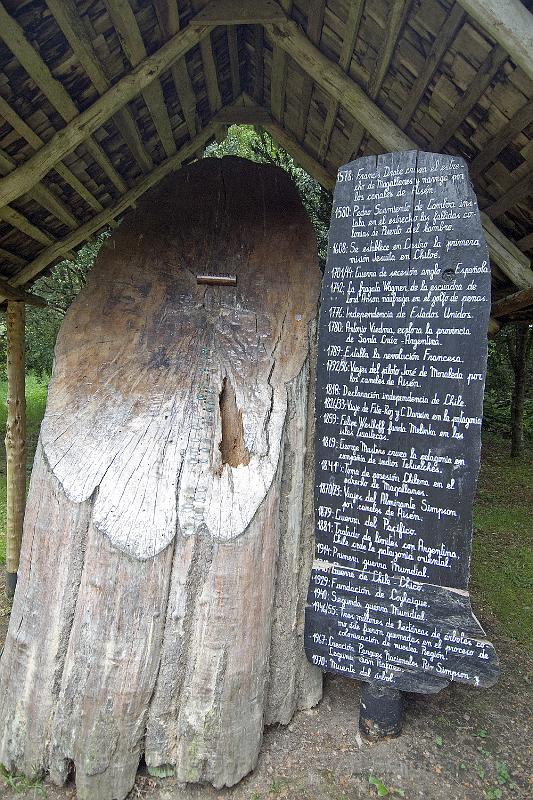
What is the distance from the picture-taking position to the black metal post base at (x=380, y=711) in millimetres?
2779

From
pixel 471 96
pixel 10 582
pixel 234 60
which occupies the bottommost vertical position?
pixel 10 582

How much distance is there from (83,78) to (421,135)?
2249 millimetres

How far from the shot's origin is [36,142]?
3.55 m

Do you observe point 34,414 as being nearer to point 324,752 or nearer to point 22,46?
point 22,46

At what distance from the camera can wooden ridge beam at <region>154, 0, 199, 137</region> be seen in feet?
10.5

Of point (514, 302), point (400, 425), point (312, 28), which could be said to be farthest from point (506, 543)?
point (312, 28)

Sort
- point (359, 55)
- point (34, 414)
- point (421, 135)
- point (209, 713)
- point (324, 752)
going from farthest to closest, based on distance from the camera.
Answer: point (34, 414) < point (421, 135) < point (359, 55) < point (324, 752) < point (209, 713)

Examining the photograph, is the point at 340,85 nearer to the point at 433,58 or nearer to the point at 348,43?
the point at 348,43

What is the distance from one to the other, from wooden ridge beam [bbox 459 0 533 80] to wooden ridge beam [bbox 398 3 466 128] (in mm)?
485

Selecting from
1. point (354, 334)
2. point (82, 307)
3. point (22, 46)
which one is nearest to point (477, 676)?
point (354, 334)

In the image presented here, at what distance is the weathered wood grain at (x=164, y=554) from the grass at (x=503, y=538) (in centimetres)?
218

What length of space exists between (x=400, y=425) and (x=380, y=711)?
1.53 metres

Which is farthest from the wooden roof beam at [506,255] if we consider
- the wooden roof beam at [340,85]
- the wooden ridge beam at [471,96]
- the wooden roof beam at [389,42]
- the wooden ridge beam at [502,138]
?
the wooden roof beam at [389,42]

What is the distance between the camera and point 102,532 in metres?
2.50
